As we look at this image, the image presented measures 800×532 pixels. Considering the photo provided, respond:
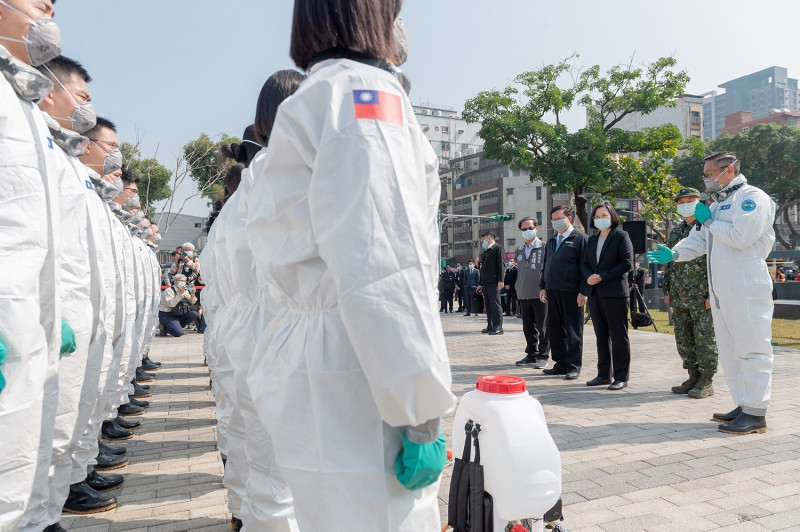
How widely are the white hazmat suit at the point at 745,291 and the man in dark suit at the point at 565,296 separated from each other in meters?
2.27

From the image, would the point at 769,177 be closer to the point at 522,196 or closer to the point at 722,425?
the point at 522,196

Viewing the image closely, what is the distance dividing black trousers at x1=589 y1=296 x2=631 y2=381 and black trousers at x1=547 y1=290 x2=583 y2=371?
1.73ft

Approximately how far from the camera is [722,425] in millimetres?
4859

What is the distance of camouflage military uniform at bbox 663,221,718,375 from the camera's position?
5957 mm

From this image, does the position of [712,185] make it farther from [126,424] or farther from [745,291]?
[126,424]

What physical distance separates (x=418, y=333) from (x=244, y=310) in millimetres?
1794

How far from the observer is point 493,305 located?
42.1ft

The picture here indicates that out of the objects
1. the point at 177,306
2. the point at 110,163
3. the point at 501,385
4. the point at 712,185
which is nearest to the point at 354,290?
the point at 501,385

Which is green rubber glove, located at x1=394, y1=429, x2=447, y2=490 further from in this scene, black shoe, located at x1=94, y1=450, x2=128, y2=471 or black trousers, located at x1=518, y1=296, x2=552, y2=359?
black trousers, located at x1=518, y1=296, x2=552, y2=359

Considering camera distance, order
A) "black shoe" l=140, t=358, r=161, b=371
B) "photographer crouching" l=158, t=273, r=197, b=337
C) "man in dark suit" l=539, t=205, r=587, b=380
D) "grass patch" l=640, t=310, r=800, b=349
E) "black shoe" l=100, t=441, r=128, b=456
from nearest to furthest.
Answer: "black shoe" l=100, t=441, r=128, b=456 → "man in dark suit" l=539, t=205, r=587, b=380 → "black shoe" l=140, t=358, r=161, b=371 → "grass patch" l=640, t=310, r=800, b=349 → "photographer crouching" l=158, t=273, r=197, b=337

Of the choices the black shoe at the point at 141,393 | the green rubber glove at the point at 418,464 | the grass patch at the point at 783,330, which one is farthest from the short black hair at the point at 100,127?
the grass patch at the point at 783,330

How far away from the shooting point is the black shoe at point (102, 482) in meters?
3.92

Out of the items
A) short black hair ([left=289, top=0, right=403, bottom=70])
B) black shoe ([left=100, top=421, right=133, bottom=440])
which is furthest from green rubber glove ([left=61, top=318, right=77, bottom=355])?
black shoe ([left=100, top=421, right=133, bottom=440])

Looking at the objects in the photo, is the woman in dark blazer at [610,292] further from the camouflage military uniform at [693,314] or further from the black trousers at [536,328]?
the black trousers at [536,328]
